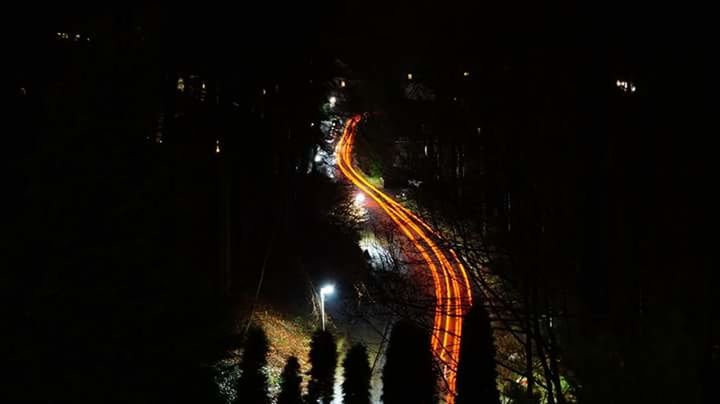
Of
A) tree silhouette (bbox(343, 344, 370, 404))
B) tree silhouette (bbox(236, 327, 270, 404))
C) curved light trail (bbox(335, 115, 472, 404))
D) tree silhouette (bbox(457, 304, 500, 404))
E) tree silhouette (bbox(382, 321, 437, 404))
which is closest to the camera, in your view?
tree silhouette (bbox(382, 321, 437, 404))

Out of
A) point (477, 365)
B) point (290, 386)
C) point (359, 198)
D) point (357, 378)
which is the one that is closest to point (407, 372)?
point (357, 378)

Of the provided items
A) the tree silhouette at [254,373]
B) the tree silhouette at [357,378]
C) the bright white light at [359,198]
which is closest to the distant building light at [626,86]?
the tree silhouette at [357,378]

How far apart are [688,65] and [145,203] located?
7910 mm

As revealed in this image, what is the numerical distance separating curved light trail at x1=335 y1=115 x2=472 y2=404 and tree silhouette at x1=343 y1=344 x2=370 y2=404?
156 centimetres

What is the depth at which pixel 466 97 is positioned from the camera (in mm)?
8297

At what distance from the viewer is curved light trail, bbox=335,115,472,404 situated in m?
8.76

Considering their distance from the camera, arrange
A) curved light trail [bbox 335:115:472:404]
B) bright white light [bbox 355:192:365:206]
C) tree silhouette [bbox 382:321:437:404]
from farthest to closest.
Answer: bright white light [bbox 355:192:365:206] → curved light trail [bbox 335:115:472:404] → tree silhouette [bbox 382:321:437:404]

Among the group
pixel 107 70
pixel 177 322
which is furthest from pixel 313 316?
pixel 107 70

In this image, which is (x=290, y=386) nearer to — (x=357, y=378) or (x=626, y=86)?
(x=357, y=378)

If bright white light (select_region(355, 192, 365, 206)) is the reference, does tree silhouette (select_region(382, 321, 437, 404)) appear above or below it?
below

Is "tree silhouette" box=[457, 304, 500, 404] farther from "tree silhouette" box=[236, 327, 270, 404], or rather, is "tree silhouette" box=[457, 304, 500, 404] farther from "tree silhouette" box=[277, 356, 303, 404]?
"tree silhouette" box=[236, 327, 270, 404]

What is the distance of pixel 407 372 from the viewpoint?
17.7ft

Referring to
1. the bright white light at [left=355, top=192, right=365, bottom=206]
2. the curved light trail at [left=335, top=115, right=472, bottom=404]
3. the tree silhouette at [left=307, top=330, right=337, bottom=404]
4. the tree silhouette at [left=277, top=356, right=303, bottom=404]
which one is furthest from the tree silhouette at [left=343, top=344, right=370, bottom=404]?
the bright white light at [left=355, top=192, right=365, bottom=206]

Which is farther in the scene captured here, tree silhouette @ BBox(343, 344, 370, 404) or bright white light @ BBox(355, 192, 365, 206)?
bright white light @ BBox(355, 192, 365, 206)
